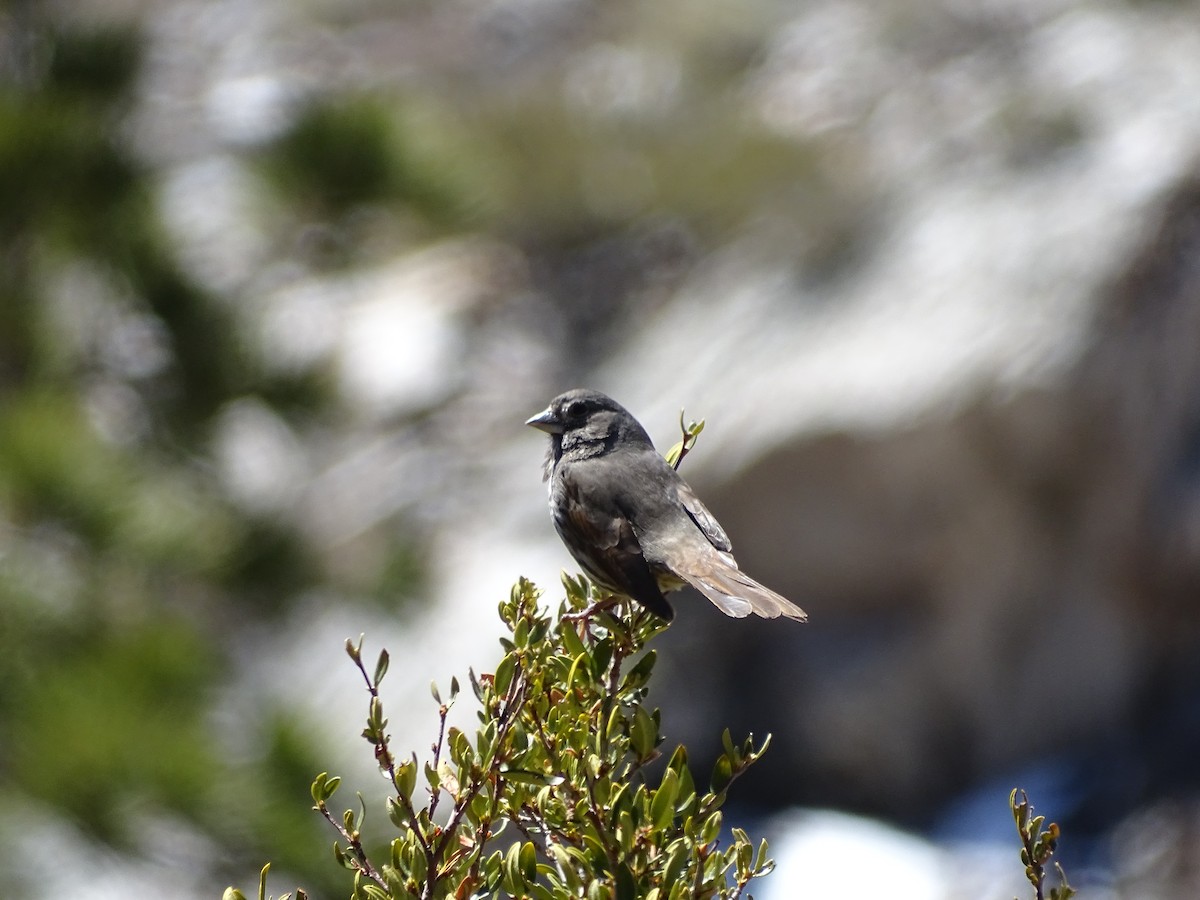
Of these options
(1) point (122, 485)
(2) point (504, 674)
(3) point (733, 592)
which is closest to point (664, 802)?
(2) point (504, 674)

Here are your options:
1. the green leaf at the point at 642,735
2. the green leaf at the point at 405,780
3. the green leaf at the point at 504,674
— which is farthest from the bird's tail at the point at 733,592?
the green leaf at the point at 405,780

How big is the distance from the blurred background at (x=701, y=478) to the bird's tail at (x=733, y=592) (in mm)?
2374

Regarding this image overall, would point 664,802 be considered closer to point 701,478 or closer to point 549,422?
point 549,422

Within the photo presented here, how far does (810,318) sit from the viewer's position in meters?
7.75

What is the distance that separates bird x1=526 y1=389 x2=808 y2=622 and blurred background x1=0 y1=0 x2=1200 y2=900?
209 cm

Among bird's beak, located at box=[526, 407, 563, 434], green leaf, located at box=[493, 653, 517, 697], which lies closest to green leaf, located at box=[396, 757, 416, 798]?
green leaf, located at box=[493, 653, 517, 697]

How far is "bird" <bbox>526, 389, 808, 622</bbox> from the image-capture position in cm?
236

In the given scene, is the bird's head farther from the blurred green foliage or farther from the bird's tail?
the blurred green foliage

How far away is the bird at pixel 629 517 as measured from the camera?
2.36 m

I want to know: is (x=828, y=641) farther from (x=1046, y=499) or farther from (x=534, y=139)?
(x=534, y=139)

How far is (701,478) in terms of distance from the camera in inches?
269

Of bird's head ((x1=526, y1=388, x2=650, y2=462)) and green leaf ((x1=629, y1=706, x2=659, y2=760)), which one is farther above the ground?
bird's head ((x1=526, y1=388, x2=650, y2=462))

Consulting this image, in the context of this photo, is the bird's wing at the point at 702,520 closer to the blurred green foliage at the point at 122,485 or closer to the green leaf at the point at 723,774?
the green leaf at the point at 723,774

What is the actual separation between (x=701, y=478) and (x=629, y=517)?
13.7ft
